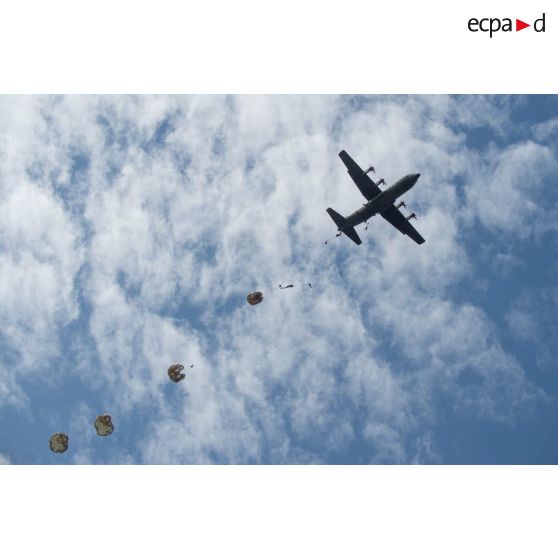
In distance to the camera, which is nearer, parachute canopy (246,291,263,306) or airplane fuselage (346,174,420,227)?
parachute canopy (246,291,263,306)

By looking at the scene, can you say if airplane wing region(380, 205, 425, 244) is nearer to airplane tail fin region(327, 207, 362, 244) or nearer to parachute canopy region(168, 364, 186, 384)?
airplane tail fin region(327, 207, 362, 244)

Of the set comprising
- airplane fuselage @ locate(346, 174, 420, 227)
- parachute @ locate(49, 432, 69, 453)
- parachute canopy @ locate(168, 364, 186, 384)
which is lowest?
parachute @ locate(49, 432, 69, 453)

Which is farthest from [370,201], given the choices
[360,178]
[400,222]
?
[400,222]

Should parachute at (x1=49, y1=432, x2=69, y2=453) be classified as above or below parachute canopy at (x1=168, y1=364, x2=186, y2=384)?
below

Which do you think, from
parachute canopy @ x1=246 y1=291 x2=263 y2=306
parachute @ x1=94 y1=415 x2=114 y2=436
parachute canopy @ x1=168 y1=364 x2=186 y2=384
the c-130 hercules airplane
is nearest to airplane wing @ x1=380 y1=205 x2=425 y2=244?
the c-130 hercules airplane

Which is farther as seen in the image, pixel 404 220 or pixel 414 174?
pixel 404 220

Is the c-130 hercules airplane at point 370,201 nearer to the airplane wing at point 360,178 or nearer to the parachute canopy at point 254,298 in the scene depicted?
the airplane wing at point 360,178
